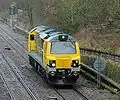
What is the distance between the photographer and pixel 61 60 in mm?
20078

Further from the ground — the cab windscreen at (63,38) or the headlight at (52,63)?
the cab windscreen at (63,38)

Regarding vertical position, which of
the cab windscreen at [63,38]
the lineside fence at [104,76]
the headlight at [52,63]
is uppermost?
the cab windscreen at [63,38]

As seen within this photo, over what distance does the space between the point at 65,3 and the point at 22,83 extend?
1906 cm

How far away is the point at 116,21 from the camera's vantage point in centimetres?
2558

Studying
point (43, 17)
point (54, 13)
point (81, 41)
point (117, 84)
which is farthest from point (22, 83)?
point (43, 17)

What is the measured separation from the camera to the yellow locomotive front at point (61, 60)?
20.1m

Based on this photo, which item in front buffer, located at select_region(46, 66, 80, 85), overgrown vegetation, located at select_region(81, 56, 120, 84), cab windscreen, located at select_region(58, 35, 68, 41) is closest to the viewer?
front buffer, located at select_region(46, 66, 80, 85)

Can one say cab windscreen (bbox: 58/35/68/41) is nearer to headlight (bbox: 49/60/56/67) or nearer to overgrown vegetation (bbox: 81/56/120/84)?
headlight (bbox: 49/60/56/67)

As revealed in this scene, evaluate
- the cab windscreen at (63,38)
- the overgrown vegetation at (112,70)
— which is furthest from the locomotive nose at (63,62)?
the overgrown vegetation at (112,70)

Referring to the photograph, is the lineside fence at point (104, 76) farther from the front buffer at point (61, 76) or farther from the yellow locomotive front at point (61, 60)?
the yellow locomotive front at point (61, 60)

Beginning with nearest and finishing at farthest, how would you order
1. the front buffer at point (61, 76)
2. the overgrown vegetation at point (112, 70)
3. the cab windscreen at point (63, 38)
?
the front buffer at point (61, 76) → the overgrown vegetation at point (112, 70) → the cab windscreen at point (63, 38)

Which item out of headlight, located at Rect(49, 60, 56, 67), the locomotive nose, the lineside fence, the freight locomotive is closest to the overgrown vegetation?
the lineside fence

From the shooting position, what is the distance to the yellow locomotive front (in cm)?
2009

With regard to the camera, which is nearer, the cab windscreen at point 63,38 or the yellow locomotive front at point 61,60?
the yellow locomotive front at point 61,60
